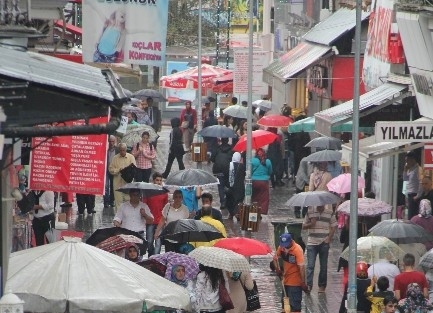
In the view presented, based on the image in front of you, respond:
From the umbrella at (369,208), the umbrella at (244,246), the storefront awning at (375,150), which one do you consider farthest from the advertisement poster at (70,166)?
the storefront awning at (375,150)

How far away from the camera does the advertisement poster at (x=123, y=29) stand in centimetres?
2334

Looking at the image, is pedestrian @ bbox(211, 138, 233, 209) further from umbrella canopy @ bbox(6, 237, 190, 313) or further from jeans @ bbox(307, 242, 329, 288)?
umbrella canopy @ bbox(6, 237, 190, 313)

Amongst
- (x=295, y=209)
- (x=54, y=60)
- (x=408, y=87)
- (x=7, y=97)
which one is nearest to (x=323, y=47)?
(x=295, y=209)

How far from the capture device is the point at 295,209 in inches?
1249

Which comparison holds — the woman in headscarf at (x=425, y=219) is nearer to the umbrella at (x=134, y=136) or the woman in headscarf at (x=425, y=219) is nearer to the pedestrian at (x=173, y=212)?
the pedestrian at (x=173, y=212)

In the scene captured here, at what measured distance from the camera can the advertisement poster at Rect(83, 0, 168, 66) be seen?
76.6 ft

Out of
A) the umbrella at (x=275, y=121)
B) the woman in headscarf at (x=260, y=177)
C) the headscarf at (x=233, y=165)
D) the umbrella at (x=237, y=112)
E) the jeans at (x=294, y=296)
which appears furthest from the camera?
the umbrella at (x=237, y=112)

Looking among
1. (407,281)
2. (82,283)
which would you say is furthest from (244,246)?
(82,283)

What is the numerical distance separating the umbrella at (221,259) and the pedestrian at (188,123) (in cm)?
2700

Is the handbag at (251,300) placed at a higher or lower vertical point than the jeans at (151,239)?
lower

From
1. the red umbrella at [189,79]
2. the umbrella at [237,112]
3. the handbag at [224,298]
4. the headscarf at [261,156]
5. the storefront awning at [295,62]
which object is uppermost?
the storefront awning at [295,62]

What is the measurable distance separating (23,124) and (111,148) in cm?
2210

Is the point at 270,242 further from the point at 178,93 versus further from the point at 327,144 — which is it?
the point at 178,93

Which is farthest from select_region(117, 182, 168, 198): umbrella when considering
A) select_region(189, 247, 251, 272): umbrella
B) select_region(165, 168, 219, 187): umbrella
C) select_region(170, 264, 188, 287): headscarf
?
select_region(170, 264, 188, 287): headscarf
